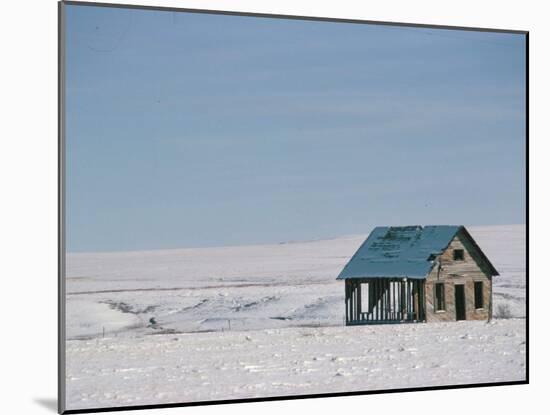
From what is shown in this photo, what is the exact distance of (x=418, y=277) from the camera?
8.88 m

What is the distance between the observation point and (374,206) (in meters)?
8.68

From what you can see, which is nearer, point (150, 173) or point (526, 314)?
point (150, 173)

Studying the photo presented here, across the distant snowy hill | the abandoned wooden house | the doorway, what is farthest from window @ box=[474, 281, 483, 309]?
the distant snowy hill

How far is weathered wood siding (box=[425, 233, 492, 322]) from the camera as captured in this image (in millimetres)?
8898

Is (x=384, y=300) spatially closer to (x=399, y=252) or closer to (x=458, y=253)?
(x=399, y=252)

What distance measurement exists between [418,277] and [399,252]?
26 cm

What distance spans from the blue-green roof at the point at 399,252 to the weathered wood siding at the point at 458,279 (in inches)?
3.0

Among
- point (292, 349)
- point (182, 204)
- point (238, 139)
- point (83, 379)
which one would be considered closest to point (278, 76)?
point (238, 139)

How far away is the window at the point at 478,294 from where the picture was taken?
905cm

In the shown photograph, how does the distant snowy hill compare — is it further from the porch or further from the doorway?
the doorway

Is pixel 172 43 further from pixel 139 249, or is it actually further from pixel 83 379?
pixel 83 379

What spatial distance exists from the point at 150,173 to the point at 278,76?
1.17 m

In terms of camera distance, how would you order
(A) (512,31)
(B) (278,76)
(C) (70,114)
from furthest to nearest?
(A) (512,31), (B) (278,76), (C) (70,114)

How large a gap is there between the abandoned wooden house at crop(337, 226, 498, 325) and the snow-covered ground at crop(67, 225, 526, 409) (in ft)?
0.29
